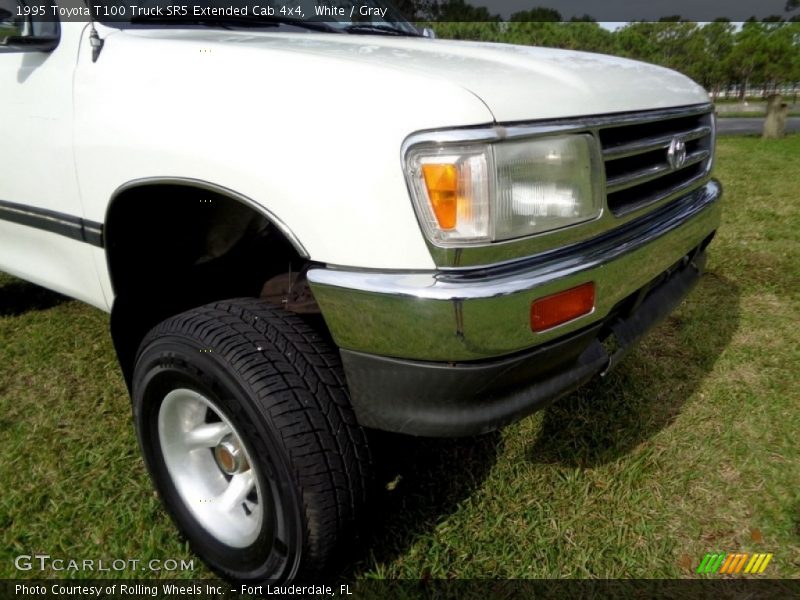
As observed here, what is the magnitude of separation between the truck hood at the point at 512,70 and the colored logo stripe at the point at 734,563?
52.3 inches

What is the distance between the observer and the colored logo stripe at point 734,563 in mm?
1771

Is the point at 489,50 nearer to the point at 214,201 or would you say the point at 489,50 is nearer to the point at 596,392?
the point at 214,201

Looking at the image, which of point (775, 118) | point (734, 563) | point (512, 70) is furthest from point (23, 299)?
point (775, 118)

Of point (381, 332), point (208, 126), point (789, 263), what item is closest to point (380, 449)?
point (381, 332)

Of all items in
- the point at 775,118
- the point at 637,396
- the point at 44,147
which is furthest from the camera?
the point at 775,118

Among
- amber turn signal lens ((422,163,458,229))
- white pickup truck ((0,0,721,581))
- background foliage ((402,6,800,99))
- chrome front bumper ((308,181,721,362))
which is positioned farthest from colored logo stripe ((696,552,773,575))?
background foliage ((402,6,800,99))

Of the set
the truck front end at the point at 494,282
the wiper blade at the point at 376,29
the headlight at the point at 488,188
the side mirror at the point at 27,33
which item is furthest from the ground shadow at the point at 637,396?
the side mirror at the point at 27,33

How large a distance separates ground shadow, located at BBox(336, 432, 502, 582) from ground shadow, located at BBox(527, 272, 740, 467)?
23 centimetres

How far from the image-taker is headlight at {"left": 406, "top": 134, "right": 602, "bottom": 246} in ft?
4.22

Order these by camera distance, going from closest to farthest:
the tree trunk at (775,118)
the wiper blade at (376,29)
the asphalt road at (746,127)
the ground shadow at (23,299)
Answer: the wiper blade at (376,29) → the ground shadow at (23,299) → the tree trunk at (775,118) → the asphalt road at (746,127)

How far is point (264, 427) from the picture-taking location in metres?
1.47

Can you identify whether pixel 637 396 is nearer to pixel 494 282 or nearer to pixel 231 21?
pixel 494 282

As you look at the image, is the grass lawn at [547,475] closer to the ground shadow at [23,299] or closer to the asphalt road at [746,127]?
the ground shadow at [23,299]

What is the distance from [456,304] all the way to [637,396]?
62.6 inches
